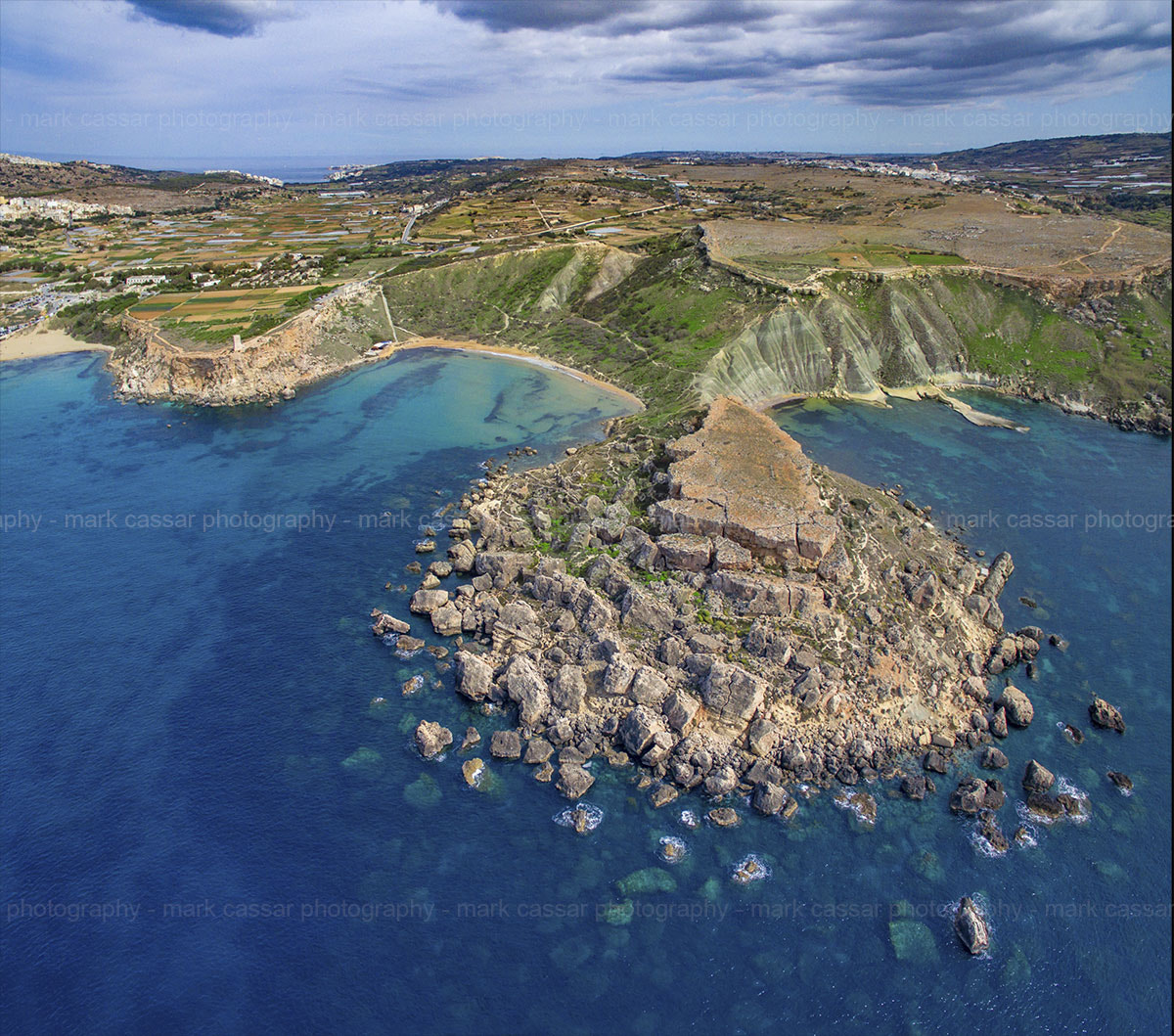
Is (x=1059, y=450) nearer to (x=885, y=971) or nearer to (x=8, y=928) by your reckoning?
(x=885, y=971)

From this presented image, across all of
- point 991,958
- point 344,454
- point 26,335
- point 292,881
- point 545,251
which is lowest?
point 991,958

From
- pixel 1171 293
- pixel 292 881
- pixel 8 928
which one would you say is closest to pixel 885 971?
pixel 292 881

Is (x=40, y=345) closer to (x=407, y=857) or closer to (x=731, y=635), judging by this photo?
(x=407, y=857)

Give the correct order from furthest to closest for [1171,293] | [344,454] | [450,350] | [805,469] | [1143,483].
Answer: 1. [450,350]
2. [1171,293]
3. [344,454]
4. [1143,483]
5. [805,469]

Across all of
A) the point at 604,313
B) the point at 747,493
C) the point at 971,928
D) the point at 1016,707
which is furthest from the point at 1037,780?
the point at 604,313

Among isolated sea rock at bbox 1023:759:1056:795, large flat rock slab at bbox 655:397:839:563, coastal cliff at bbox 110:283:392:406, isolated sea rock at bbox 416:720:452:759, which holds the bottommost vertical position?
isolated sea rock at bbox 1023:759:1056:795

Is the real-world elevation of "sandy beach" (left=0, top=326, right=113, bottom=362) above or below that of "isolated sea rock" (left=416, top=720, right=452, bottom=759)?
above

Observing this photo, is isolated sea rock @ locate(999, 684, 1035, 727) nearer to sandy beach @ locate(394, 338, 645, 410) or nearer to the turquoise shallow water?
the turquoise shallow water

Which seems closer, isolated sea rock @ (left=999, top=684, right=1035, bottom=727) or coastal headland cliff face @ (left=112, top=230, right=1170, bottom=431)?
isolated sea rock @ (left=999, top=684, right=1035, bottom=727)

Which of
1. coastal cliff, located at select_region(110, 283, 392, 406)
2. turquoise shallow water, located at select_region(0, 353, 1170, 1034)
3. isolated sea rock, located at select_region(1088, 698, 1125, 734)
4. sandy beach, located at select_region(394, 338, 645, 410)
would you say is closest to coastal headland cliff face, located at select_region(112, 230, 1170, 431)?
coastal cliff, located at select_region(110, 283, 392, 406)
